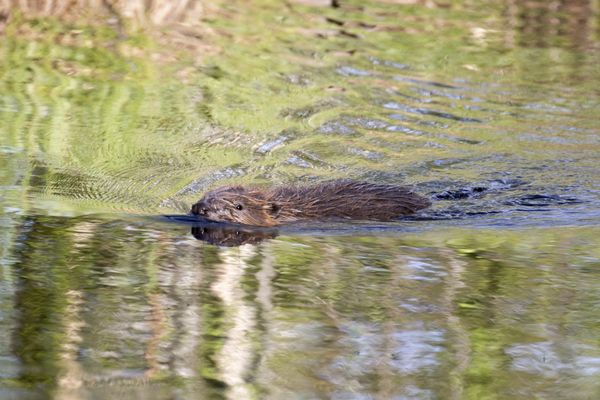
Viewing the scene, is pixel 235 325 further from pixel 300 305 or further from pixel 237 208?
pixel 237 208

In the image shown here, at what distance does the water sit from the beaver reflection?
0.04 metres

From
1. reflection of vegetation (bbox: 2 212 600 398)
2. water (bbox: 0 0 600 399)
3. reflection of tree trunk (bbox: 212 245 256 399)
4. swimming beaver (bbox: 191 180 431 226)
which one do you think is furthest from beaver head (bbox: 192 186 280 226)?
reflection of tree trunk (bbox: 212 245 256 399)

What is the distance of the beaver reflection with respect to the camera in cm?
580

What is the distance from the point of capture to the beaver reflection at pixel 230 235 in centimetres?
580

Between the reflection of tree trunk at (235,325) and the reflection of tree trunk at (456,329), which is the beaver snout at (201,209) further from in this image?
the reflection of tree trunk at (456,329)

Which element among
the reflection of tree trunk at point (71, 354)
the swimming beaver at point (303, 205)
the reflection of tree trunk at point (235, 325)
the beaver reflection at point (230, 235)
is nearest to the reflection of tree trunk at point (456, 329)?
the reflection of tree trunk at point (235, 325)

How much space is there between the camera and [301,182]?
7.61 meters

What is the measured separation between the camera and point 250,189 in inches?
259

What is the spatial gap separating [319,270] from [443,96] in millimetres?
4663

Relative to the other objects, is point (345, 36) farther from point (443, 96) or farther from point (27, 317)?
point (27, 317)

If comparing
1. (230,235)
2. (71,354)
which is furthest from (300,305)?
(230,235)

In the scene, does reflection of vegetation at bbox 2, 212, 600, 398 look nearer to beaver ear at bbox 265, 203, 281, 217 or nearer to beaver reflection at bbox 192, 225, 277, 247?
beaver reflection at bbox 192, 225, 277, 247

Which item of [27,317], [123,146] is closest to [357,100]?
[123,146]

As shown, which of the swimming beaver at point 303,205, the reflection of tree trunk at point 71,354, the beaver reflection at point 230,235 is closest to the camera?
the reflection of tree trunk at point 71,354
